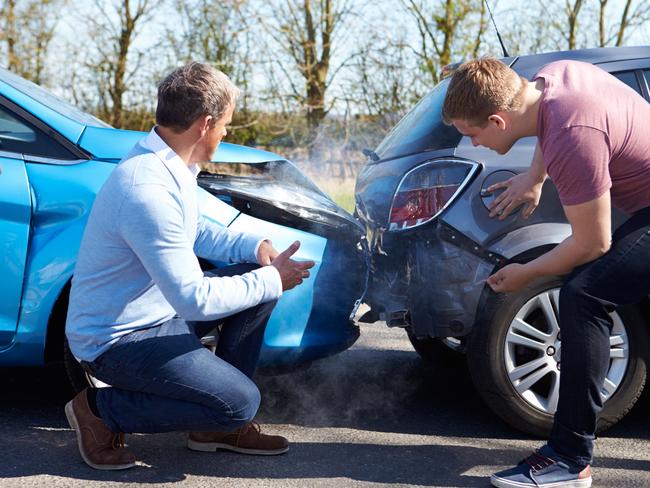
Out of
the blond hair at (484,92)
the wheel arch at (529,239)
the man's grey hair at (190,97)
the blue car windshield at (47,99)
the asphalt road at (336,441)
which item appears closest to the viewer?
the blond hair at (484,92)

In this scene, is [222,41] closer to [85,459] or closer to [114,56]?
[114,56]

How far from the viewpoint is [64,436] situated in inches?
124

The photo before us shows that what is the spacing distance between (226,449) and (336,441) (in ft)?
1.38

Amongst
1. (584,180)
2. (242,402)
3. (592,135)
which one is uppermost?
(592,135)

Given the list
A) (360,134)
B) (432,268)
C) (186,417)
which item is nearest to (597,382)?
(432,268)

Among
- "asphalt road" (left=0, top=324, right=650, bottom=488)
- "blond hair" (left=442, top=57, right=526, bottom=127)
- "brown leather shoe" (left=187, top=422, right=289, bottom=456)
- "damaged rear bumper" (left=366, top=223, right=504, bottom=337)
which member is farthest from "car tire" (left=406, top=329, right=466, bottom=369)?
"blond hair" (left=442, top=57, right=526, bottom=127)

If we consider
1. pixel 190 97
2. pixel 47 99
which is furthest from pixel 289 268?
pixel 47 99

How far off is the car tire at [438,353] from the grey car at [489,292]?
872mm

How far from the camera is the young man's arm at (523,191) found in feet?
10.0

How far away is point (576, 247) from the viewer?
256 cm

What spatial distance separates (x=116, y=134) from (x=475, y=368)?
1.62 meters

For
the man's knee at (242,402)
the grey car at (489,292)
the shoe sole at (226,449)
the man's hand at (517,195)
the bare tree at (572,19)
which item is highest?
the bare tree at (572,19)

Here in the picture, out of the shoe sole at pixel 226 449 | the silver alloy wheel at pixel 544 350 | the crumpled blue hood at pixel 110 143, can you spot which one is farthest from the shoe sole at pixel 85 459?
the silver alloy wheel at pixel 544 350

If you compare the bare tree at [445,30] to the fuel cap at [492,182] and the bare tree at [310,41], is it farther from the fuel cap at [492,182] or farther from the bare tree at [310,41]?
the fuel cap at [492,182]
